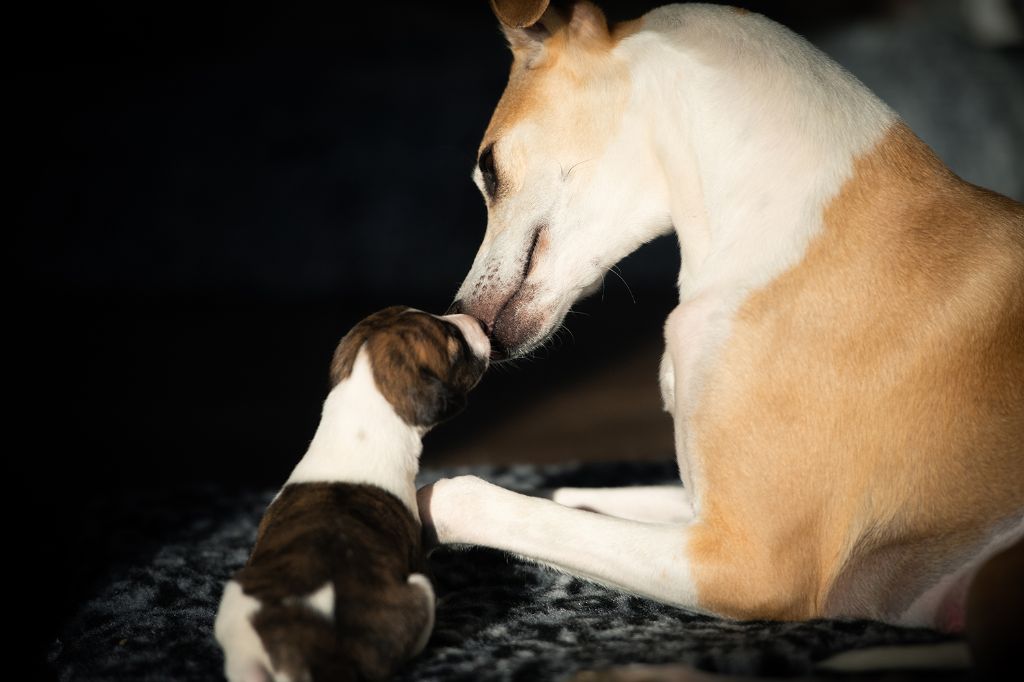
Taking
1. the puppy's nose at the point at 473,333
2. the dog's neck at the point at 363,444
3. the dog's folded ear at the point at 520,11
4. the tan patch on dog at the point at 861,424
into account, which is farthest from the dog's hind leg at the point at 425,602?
the dog's folded ear at the point at 520,11

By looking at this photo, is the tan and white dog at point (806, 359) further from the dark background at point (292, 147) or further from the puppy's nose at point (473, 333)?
the dark background at point (292, 147)

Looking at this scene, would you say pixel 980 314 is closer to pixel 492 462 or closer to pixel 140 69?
pixel 492 462

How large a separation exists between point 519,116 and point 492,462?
1942 mm

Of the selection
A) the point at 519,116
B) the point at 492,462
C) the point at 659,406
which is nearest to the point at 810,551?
the point at 519,116

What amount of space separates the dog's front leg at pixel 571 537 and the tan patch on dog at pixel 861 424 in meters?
0.06

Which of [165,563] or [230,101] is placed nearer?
[165,563]

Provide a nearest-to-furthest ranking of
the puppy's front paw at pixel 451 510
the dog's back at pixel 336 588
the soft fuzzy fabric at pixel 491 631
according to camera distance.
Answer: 1. the dog's back at pixel 336 588
2. the soft fuzzy fabric at pixel 491 631
3. the puppy's front paw at pixel 451 510

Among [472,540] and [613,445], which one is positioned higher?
[472,540]

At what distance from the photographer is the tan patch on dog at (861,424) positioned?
2.13m

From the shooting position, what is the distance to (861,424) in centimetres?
217

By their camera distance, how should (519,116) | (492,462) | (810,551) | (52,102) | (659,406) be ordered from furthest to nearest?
(52,102)
(659,406)
(492,462)
(519,116)
(810,551)

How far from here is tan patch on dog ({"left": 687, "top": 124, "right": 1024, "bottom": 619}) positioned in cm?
213

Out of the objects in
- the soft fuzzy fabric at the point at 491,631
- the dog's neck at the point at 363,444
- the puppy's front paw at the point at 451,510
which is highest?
the dog's neck at the point at 363,444

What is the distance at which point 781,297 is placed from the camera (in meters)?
2.22
